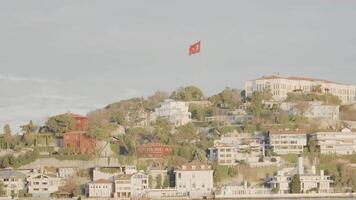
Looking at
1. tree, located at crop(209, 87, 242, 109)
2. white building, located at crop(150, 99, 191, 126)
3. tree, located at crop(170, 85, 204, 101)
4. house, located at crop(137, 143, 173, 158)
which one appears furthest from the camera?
tree, located at crop(170, 85, 204, 101)

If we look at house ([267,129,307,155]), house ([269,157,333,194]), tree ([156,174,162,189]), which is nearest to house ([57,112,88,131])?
tree ([156,174,162,189])

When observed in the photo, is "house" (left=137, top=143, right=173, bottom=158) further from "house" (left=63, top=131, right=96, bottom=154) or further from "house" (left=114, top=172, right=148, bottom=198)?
"house" (left=114, top=172, right=148, bottom=198)

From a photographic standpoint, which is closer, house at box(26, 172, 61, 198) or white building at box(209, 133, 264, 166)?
house at box(26, 172, 61, 198)

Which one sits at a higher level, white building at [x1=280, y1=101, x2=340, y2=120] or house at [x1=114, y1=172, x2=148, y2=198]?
white building at [x1=280, y1=101, x2=340, y2=120]

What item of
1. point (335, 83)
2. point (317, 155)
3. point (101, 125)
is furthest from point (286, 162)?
point (335, 83)

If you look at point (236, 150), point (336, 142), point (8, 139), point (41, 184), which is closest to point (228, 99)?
point (236, 150)

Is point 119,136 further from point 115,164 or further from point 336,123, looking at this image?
point 336,123

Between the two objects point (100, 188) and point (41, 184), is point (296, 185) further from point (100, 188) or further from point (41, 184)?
point (41, 184)
